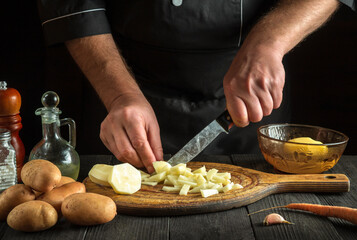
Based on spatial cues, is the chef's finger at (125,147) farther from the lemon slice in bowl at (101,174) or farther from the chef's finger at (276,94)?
the chef's finger at (276,94)

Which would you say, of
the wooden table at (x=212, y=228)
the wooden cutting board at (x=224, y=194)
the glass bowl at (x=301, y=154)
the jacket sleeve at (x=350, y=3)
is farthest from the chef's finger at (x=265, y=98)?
the jacket sleeve at (x=350, y=3)

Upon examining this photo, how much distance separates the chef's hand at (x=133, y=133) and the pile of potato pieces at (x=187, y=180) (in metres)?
0.08

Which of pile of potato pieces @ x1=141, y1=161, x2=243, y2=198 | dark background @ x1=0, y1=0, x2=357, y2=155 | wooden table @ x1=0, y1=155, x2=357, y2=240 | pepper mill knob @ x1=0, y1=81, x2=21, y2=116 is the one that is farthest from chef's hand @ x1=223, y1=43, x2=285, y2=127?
dark background @ x1=0, y1=0, x2=357, y2=155

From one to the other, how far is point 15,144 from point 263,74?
92 cm

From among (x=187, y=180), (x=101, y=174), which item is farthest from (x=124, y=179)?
(x=187, y=180)

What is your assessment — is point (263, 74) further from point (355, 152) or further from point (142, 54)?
point (355, 152)

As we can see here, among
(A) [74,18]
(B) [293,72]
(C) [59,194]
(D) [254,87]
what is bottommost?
(B) [293,72]

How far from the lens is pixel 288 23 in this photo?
6.43 feet

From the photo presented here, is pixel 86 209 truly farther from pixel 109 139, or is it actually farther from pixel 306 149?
pixel 306 149

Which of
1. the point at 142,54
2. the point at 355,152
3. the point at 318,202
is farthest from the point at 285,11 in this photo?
the point at 355,152

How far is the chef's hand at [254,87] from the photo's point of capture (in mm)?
1717

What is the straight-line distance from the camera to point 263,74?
5.71 feet

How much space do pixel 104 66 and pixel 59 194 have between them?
0.78 m

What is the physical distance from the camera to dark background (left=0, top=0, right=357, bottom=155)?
2.82m
